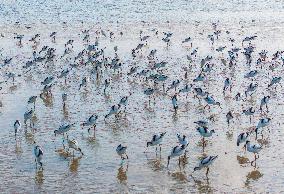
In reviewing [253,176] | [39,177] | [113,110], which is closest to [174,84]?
[113,110]

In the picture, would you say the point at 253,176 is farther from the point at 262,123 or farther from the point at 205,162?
the point at 262,123

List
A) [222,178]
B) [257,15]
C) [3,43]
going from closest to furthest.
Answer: [222,178] → [3,43] → [257,15]

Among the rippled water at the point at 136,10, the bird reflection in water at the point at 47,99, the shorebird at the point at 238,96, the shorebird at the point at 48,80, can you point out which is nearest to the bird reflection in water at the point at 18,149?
the bird reflection in water at the point at 47,99

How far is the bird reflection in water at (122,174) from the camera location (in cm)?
1435

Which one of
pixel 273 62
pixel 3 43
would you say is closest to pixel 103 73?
pixel 273 62

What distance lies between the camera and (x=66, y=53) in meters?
28.3

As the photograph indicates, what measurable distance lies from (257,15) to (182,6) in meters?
7.60

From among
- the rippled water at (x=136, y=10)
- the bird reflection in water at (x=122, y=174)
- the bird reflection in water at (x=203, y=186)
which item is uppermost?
the rippled water at (x=136, y=10)

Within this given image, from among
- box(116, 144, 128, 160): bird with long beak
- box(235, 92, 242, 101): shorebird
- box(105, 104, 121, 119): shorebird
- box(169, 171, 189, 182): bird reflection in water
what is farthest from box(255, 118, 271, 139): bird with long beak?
box(105, 104, 121, 119): shorebird

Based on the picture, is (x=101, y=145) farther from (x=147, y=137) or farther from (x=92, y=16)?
(x=92, y=16)

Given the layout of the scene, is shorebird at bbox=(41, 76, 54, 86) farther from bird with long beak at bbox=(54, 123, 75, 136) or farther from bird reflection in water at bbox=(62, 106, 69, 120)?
bird with long beak at bbox=(54, 123, 75, 136)

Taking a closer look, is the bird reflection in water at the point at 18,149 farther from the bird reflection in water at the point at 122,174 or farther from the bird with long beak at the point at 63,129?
the bird reflection in water at the point at 122,174

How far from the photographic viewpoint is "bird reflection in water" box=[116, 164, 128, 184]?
47.1 feet

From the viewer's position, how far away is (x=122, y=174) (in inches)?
578
